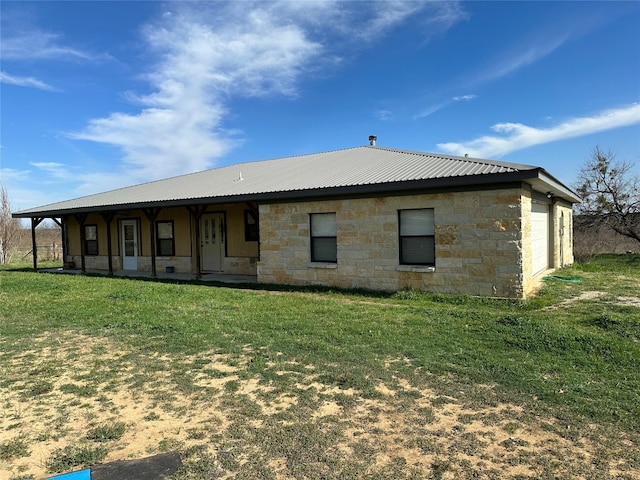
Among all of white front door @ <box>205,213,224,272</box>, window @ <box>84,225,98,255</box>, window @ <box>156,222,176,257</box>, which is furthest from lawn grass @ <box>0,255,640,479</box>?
window @ <box>84,225,98,255</box>

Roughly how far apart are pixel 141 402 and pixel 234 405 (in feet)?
3.00

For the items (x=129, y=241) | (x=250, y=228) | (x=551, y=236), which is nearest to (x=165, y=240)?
(x=129, y=241)

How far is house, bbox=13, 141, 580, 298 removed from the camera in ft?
30.0

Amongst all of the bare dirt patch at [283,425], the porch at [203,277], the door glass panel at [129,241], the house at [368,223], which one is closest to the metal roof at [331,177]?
the house at [368,223]

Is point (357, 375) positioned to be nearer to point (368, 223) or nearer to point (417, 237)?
point (417, 237)

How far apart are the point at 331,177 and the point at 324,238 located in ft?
5.81

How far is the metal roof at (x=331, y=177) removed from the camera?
9.37m

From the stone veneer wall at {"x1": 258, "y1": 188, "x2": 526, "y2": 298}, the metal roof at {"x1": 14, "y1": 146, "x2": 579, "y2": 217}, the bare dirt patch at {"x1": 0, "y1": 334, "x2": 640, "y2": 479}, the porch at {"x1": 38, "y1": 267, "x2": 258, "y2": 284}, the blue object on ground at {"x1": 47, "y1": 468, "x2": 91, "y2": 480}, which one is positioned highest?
the metal roof at {"x1": 14, "y1": 146, "x2": 579, "y2": 217}

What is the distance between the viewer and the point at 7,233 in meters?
28.0

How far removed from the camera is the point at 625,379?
448 centimetres

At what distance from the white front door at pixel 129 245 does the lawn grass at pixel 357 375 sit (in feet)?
29.1

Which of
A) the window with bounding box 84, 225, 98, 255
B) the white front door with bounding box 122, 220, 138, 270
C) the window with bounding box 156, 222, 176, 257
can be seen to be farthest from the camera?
the window with bounding box 84, 225, 98, 255

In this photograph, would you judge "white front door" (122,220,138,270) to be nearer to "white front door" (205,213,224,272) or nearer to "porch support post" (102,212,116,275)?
"porch support post" (102,212,116,275)

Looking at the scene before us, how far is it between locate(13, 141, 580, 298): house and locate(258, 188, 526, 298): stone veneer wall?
24 mm
